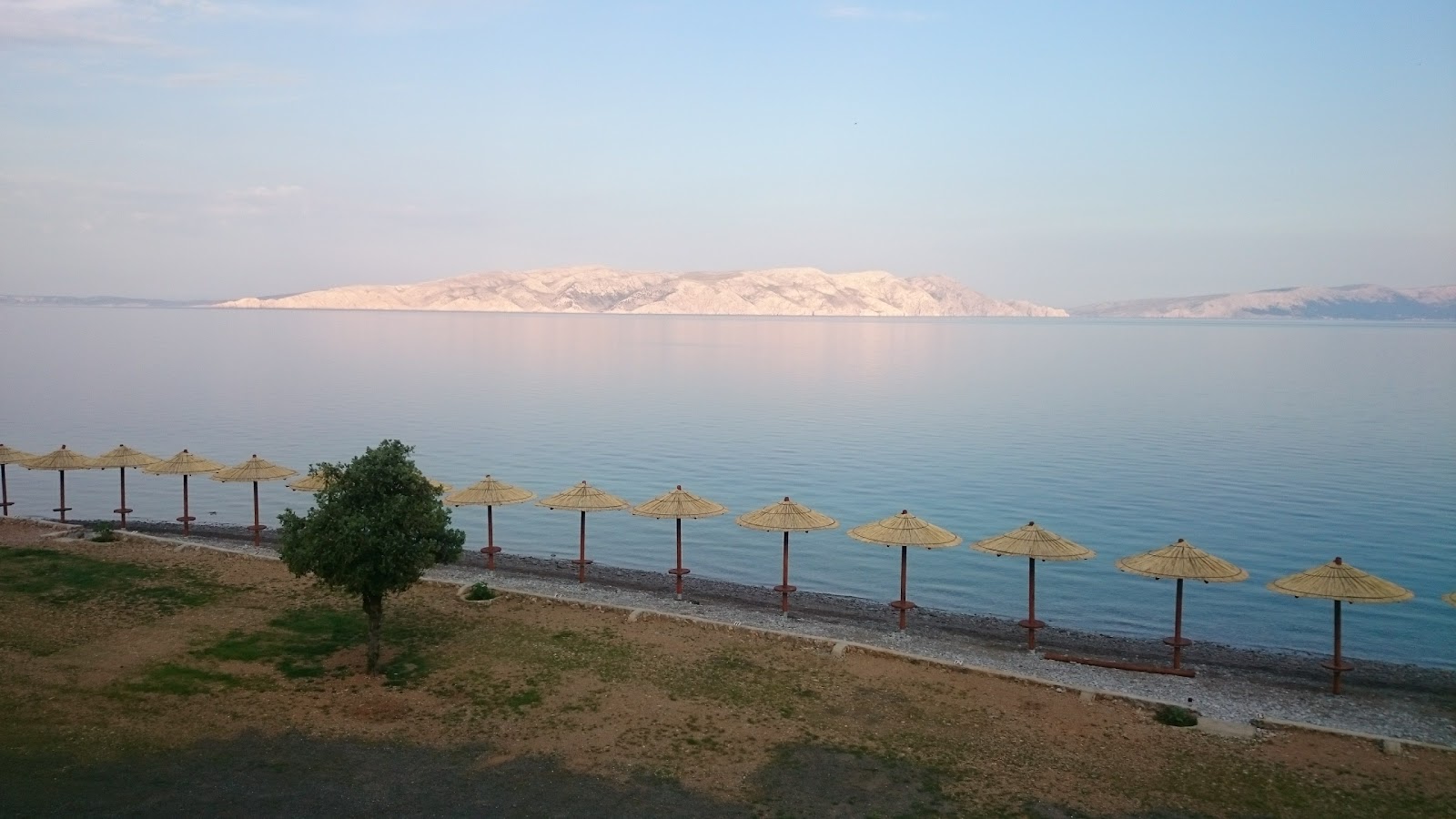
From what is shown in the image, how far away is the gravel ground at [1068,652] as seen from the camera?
17.4 metres

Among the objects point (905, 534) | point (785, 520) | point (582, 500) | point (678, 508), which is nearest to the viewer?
point (905, 534)

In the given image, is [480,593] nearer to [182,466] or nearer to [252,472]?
[252,472]

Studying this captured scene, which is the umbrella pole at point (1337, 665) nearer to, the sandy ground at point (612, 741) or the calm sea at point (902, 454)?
the sandy ground at point (612, 741)

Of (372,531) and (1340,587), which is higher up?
(372,531)

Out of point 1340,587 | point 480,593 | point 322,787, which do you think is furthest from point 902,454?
point 322,787

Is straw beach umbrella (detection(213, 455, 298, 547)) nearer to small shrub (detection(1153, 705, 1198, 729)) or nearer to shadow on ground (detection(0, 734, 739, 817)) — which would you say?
shadow on ground (detection(0, 734, 739, 817))

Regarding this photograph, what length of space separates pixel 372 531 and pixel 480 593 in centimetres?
550

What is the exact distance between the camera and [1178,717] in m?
15.9

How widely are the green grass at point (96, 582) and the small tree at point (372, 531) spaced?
205 inches

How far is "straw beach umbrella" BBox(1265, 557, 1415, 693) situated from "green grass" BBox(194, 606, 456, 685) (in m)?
15.2

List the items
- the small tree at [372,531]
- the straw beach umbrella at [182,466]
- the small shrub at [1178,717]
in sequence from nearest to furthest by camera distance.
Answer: the small shrub at [1178,717], the small tree at [372,531], the straw beach umbrella at [182,466]

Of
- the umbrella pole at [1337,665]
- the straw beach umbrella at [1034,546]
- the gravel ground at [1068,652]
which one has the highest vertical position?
the straw beach umbrella at [1034,546]

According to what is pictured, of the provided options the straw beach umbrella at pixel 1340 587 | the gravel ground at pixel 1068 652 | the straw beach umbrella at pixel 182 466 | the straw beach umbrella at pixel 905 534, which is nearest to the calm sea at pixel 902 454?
the gravel ground at pixel 1068 652

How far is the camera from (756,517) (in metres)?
22.1
